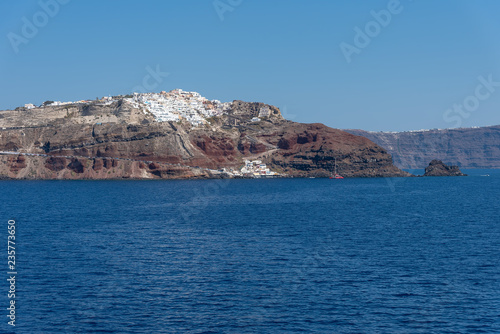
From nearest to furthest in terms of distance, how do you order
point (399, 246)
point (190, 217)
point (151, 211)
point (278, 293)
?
1. point (278, 293)
2. point (399, 246)
3. point (190, 217)
4. point (151, 211)

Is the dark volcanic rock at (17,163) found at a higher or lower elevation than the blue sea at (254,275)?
higher

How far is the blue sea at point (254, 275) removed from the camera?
99.6ft

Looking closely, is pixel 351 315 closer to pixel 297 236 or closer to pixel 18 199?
pixel 297 236

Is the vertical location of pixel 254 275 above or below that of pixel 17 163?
below

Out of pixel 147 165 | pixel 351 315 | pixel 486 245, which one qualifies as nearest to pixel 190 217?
pixel 486 245

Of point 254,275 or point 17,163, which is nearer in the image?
point 254,275

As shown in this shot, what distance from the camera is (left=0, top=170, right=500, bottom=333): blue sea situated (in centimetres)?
3034

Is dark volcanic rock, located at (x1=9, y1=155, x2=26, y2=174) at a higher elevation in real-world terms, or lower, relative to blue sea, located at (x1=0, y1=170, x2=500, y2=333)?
higher

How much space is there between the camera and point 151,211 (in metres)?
85.3

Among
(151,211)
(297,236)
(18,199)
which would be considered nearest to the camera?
(297,236)

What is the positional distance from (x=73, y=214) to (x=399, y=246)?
49.1m

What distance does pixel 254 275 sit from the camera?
131 feet

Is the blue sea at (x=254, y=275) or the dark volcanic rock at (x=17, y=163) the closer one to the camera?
the blue sea at (x=254, y=275)

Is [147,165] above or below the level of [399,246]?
above
